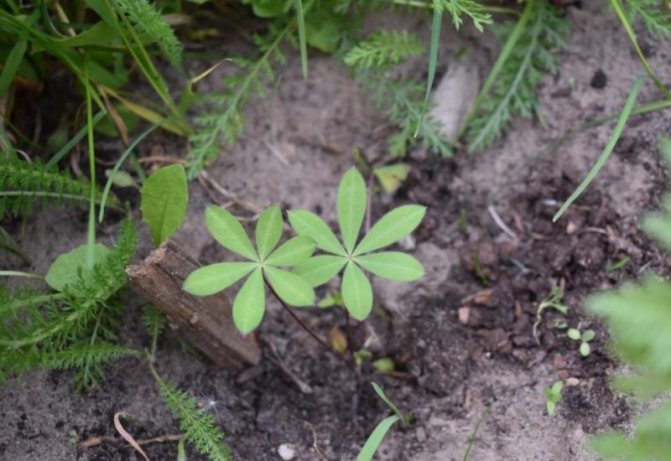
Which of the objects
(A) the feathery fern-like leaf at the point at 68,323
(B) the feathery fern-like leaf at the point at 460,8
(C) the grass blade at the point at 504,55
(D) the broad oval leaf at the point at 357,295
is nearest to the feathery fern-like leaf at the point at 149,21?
(A) the feathery fern-like leaf at the point at 68,323

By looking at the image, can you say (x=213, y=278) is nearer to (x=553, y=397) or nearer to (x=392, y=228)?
(x=392, y=228)

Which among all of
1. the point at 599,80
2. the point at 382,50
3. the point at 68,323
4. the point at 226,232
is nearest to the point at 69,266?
the point at 68,323

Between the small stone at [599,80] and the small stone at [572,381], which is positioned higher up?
the small stone at [599,80]

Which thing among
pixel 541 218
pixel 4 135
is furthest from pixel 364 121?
pixel 4 135

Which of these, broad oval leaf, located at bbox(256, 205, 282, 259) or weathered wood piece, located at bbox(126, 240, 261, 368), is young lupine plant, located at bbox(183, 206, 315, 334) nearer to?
broad oval leaf, located at bbox(256, 205, 282, 259)

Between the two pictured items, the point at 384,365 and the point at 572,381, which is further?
the point at 384,365

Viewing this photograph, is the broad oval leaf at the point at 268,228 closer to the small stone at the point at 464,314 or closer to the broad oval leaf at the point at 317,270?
the broad oval leaf at the point at 317,270
